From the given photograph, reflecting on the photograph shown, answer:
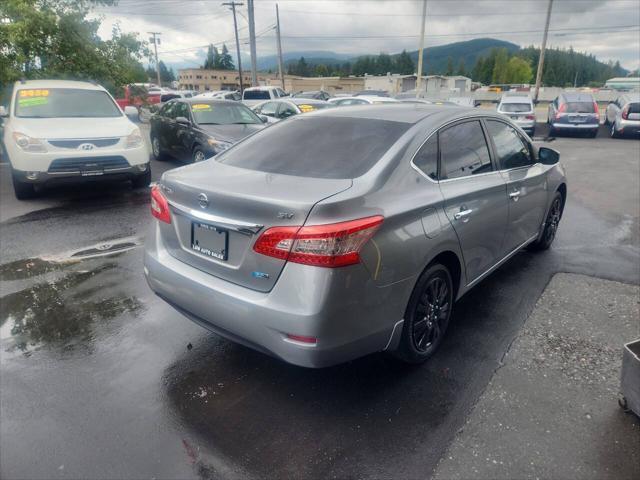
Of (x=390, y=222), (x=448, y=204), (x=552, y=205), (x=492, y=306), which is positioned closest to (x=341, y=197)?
(x=390, y=222)

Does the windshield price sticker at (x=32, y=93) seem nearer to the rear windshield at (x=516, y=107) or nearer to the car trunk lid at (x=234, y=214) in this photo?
the car trunk lid at (x=234, y=214)

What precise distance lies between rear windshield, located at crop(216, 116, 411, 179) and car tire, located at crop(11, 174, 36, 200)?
5411 mm

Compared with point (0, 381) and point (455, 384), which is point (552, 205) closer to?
point (455, 384)

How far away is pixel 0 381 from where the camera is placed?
3.01m

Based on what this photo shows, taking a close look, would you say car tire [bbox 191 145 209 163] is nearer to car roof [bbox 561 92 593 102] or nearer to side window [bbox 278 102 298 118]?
side window [bbox 278 102 298 118]

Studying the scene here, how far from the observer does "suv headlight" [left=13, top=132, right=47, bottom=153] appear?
6777 millimetres

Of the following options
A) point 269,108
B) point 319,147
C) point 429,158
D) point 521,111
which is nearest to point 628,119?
point 521,111

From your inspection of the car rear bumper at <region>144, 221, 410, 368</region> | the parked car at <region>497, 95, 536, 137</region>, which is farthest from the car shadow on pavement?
the parked car at <region>497, 95, 536, 137</region>

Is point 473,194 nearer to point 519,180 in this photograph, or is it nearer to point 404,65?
point 519,180

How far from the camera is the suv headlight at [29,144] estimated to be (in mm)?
6777

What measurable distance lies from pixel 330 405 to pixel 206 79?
108 m

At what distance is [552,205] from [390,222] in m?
3.49

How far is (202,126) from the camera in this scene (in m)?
9.45

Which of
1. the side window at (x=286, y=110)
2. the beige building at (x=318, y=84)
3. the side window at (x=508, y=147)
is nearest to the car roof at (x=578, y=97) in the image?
the side window at (x=286, y=110)
